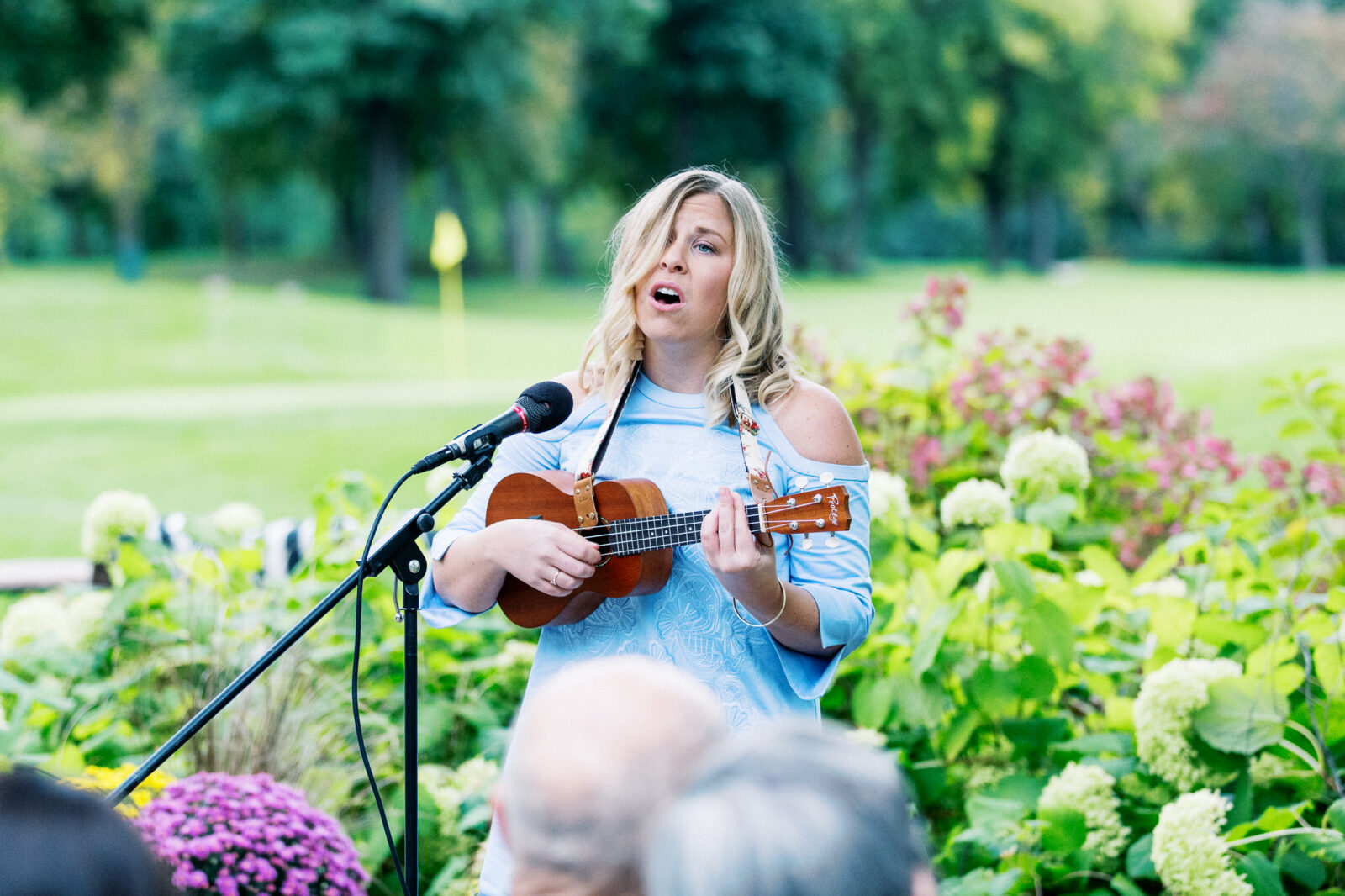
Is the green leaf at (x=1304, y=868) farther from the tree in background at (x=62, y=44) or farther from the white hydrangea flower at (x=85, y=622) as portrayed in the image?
the tree in background at (x=62, y=44)

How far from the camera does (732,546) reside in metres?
1.88

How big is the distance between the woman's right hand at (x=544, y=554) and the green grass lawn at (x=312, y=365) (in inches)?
118

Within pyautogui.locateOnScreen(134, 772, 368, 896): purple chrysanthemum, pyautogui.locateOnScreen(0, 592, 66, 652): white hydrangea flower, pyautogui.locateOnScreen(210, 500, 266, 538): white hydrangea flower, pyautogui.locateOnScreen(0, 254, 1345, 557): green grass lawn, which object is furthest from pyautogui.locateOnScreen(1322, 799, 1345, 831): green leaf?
pyautogui.locateOnScreen(0, 592, 66, 652): white hydrangea flower

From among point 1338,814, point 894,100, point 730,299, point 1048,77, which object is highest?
point 1048,77

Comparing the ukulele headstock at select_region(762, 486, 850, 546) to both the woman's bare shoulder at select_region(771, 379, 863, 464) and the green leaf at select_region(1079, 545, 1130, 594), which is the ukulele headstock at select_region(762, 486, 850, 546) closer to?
the woman's bare shoulder at select_region(771, 379, 863, 464)

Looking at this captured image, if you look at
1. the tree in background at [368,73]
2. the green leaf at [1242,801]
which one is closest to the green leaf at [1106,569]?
the green leaf at [1242,801]

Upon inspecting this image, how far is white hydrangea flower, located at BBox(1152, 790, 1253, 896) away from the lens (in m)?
2.47

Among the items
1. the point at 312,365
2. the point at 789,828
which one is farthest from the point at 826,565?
the point at 312,365

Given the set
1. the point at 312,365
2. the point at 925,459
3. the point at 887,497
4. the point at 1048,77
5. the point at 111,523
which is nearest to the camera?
the point at 887,497

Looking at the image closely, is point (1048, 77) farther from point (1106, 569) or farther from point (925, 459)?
point (1106, 569)

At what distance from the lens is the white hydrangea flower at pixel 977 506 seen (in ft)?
10.4

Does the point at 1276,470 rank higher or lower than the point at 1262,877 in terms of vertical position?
higher

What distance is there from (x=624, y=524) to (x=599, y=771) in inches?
42.6

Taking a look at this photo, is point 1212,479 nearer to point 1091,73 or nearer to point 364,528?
point 364,528
